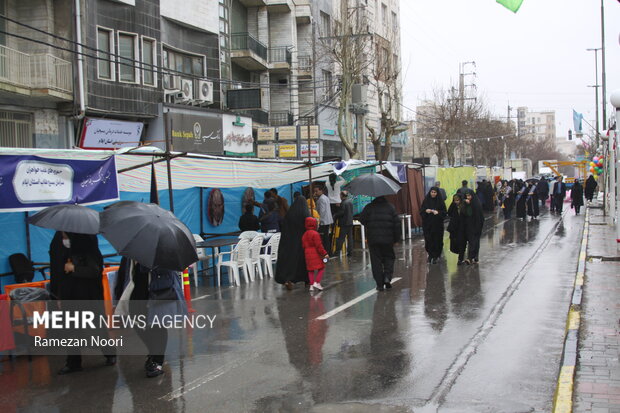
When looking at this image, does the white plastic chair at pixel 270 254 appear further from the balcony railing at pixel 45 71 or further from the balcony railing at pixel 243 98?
the balcony railing at pixel 243 98

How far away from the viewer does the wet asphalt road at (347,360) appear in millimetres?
6320

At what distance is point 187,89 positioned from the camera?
25047mm

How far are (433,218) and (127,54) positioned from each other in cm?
1273

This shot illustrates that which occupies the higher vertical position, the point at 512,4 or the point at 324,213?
the point at 512,4

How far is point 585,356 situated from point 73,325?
19.6 feet

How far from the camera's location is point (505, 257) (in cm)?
1734

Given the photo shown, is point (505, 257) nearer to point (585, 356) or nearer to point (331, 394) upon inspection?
point (585, 356)

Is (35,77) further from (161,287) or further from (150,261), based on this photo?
(150,261)

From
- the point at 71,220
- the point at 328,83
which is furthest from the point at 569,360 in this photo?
the point at 328,83

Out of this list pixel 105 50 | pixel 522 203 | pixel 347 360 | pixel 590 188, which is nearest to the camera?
pixel 347 360

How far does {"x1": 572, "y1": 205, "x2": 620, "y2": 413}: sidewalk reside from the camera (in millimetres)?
6043

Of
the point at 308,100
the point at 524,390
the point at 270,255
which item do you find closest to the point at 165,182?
the point at 270,255

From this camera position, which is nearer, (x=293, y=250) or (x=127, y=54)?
(x=293, y=250)

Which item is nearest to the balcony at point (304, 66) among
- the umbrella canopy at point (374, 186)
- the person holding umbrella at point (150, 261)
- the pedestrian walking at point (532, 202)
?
the pedestrian walking at point (532, 202)
